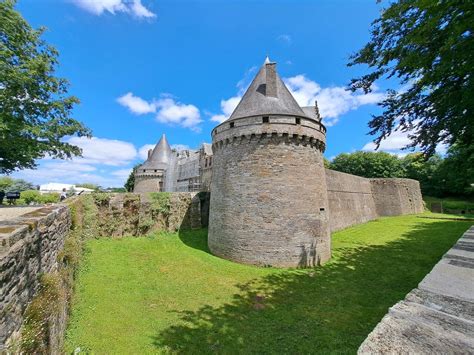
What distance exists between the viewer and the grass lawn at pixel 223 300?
18.2 feet

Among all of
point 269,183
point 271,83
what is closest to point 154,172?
point 271,83

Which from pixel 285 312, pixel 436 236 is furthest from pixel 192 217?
pixel 436 236

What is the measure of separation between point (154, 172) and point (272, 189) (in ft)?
79.9

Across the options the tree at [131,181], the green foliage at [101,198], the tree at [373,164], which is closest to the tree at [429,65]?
the green foliage at [101,198]

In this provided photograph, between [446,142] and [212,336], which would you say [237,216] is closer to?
[212,336]

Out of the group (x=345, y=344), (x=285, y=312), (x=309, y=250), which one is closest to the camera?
(x=345, y=344)

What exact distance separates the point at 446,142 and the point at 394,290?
20.3ft

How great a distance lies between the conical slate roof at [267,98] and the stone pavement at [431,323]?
9.30 m

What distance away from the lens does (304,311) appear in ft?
22.9

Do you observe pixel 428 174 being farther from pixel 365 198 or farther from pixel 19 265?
pixel 19 265

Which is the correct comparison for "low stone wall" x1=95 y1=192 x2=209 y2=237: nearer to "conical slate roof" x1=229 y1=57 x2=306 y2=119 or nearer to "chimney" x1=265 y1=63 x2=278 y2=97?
"conical slate roof" x1=229 y1=57 x2=306 y2=119

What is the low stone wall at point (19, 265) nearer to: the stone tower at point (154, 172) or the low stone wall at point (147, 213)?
the low stone wall at point (147, 213)

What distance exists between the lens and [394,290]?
8234 mm

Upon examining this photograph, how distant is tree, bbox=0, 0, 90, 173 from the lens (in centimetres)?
1068
